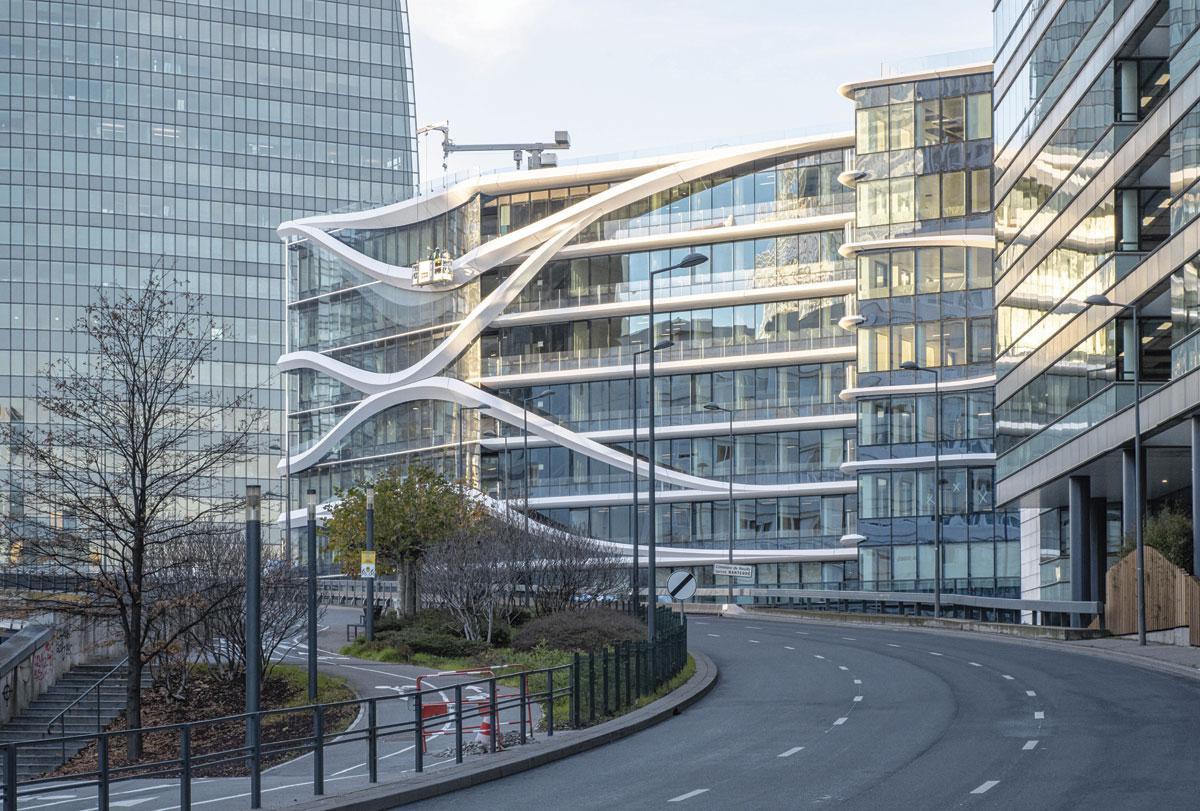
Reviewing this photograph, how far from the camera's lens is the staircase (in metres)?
37.3

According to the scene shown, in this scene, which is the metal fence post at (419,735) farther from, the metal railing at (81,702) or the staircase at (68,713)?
the metal railing at (81,702)

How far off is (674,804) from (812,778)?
2.59 metres

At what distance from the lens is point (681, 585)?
128 feet

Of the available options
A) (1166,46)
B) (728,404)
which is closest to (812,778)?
(1166,46)

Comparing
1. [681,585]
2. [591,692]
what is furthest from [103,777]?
[681,585]

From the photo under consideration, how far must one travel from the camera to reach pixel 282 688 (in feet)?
140

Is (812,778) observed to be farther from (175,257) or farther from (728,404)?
(175,257)

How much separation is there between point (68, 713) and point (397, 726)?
21.9 m

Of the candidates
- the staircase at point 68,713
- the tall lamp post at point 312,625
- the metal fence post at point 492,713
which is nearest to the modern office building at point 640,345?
the staircase at point 68,713

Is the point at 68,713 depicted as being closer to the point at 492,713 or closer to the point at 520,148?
the point at 492,713

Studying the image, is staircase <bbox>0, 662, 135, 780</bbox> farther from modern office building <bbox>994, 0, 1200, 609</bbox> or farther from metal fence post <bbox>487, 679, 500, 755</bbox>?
modern office building <bbox>994, 0, 1200, 609</bbox>

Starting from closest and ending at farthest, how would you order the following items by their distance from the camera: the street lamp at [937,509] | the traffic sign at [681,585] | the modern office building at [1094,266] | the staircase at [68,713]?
1. the staircase at [68,713]
2. the traffic sign at [681,585]
3. the modern office building at [1094,266]
4. the street lamp at [937,509]

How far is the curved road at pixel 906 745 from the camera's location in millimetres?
19422

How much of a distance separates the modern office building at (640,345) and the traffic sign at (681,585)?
5728 cm
